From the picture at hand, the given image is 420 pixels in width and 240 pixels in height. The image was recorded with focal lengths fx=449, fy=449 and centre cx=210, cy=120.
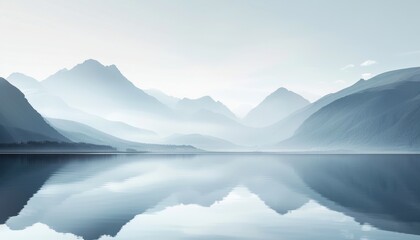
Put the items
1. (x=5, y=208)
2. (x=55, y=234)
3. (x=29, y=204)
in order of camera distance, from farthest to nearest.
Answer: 1. (x=29, y=204)
2. (x=5, y=208)
3. (x=55, y=234)

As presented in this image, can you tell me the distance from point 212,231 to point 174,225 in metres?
3.53

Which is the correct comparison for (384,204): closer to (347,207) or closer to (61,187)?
(347,207)

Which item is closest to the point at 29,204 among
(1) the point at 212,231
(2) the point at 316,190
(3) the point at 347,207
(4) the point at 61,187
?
(4) the point at 61,187

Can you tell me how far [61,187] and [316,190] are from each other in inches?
1341

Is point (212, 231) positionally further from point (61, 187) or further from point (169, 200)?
point (61, 187)

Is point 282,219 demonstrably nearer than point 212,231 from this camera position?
No

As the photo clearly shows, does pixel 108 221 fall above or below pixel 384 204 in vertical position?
below

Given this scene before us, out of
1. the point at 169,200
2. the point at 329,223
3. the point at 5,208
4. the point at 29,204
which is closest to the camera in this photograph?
the point at 329,223

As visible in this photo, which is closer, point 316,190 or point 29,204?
point 29,204

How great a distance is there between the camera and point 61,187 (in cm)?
6028

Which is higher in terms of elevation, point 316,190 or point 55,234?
point 316,190

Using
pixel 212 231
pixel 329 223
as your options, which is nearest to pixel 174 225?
pixel 212 231

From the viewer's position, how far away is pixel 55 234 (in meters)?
30.7

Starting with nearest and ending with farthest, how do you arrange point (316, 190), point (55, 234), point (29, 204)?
point (55, 234), point (29, 204), point (316, 190)
